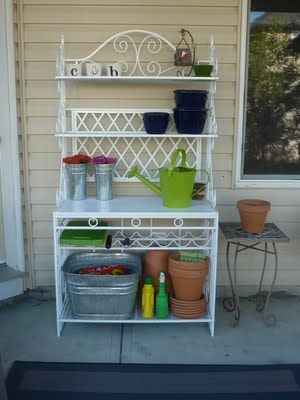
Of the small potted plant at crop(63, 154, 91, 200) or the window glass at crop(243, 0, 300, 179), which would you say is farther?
the window glass at crop(243, 0, 300, 179)

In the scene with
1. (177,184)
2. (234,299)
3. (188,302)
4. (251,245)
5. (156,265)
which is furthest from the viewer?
(251,245)

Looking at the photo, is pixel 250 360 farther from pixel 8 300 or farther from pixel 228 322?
pixel 8 300

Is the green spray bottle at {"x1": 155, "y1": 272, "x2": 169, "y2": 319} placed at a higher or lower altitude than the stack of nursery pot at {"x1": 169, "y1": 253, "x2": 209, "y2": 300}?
lower

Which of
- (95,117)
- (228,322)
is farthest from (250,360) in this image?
(95,117)

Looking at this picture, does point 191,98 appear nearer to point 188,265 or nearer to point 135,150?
point 135,150

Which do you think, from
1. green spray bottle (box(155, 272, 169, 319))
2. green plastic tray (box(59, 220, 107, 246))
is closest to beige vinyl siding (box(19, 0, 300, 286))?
green plastic tray (box(59, 220, 107, 246))

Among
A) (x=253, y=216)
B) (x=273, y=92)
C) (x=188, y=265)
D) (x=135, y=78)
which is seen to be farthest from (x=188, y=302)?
(x=273, y=92)

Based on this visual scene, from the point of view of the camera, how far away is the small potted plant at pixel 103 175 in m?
2.86

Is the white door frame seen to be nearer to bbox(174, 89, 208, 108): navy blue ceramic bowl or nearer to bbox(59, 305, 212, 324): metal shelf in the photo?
bbox(59, 305, 212, 324): metal shelf

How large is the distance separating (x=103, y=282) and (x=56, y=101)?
1.22 metres

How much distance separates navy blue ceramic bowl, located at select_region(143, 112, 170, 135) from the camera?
2.77m

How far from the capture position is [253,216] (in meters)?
2.79

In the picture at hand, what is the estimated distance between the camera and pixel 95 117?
3.04m

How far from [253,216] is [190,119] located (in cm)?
69
